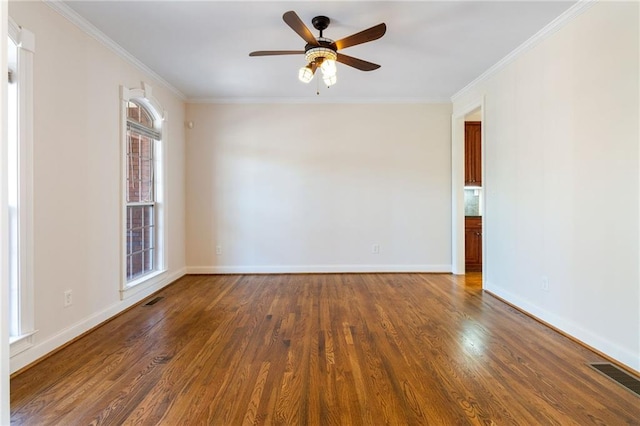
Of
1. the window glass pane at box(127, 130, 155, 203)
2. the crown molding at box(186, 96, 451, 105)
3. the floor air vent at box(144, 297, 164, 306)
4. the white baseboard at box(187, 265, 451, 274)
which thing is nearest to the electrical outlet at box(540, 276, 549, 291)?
the white baseboard at box(187, 265, 451, 274)

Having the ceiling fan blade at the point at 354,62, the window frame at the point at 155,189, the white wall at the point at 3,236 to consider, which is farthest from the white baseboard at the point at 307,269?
the white wall at the point at 3,236

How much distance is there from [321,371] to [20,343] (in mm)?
2052

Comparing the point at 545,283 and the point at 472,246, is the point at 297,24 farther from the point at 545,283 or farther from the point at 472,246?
the point at 472,246

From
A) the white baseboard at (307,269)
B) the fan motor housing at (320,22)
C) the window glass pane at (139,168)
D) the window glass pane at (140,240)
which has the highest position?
the fan motor housing at (320,22)

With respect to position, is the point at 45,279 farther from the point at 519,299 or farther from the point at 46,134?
the point at 519,299

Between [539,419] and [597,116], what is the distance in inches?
87.8

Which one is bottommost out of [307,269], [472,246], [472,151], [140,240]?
[307,269]

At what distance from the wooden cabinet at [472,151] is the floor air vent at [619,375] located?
3.76 metres

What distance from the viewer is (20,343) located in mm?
2152

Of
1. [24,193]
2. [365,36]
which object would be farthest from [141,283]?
[365,36]

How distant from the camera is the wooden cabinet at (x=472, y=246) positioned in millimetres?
5387

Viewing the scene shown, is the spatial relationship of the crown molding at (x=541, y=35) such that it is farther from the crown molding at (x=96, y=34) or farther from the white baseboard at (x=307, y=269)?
the crown molding at (x=96, y=34)

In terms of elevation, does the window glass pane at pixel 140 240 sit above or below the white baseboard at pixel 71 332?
above

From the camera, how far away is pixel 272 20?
9.05 feet
